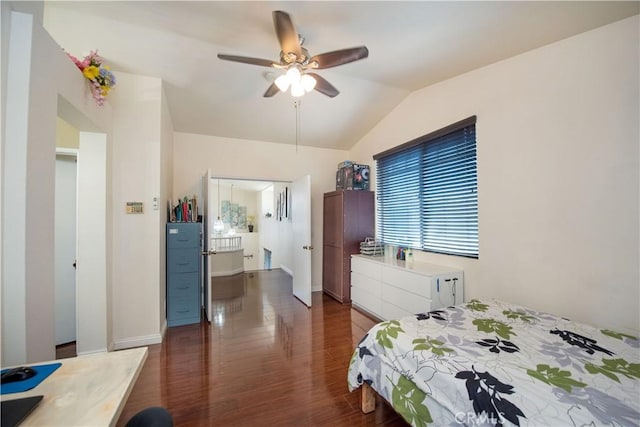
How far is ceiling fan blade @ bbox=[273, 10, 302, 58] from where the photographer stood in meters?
1.51

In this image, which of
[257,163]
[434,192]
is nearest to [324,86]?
[434,192]

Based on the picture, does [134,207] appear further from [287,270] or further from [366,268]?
[287,270]

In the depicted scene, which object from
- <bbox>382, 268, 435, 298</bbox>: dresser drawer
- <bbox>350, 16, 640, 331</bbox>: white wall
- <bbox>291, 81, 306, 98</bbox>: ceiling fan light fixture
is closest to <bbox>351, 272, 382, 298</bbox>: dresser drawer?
<bbox>382, 268, 435, 298</bbox>: dresser drawer

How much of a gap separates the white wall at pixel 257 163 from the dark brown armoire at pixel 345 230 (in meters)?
0.45

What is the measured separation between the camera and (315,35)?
2.14m

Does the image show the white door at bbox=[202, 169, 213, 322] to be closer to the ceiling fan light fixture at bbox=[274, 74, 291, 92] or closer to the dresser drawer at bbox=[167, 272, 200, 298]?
the dresser drawer at bbox=[167, 272, 200, 298]

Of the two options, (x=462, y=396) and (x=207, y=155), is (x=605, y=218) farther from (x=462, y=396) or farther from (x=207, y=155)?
(x=207, y=155)

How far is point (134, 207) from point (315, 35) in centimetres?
243

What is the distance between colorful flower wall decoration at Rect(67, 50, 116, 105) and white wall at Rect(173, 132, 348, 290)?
164 centimetres

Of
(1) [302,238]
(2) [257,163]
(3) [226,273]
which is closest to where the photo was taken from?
(1) [302,238]

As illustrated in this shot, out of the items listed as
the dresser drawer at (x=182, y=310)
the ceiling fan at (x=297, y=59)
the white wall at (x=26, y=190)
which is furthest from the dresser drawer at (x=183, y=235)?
the ceiling fan at (x=297, y=59)

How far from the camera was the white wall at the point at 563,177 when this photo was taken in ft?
5.42

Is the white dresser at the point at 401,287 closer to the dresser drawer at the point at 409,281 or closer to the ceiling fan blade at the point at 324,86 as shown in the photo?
the dresser drawer at the point at 409,281

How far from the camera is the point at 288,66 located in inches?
76.9
